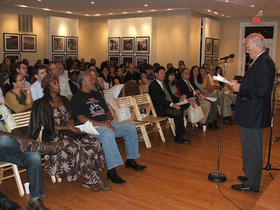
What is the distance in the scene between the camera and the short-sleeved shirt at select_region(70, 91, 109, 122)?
4.26m

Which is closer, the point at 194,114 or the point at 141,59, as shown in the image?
the point at 194,114

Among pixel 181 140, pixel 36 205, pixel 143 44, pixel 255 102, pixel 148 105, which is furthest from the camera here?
pixel 143 44

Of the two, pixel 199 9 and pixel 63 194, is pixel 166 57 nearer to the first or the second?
pixel 199 9

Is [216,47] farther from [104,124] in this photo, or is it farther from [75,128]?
[75,128]

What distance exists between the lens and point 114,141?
13.4 ft

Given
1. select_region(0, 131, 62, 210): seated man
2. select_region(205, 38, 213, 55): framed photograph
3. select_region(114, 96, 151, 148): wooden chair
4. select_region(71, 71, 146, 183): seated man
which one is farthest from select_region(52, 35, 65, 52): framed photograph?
select_region(0, 131, 62, 210): seated man

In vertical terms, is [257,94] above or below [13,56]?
below

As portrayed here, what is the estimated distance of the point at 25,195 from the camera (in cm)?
371

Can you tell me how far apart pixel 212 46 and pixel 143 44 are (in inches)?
118

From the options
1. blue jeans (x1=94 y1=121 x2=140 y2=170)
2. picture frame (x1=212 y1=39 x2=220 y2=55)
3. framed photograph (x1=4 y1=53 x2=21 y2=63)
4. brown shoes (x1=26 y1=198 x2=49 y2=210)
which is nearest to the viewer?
brown shoes (x1=26 y1=198 x2=49 y2=210)

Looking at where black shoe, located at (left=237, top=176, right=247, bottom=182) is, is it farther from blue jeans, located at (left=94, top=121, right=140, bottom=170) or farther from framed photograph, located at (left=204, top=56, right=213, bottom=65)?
framed photograph, located at (left=204, top=56, right=213, bottom=65)

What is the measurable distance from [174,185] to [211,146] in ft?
6.62

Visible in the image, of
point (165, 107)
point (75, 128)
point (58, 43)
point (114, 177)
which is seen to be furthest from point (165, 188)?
point (58, 43)

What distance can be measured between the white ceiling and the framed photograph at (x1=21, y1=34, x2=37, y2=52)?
115cm
